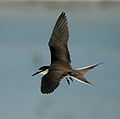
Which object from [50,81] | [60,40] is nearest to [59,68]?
[50,81]

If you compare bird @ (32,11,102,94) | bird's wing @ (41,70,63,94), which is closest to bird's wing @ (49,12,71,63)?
bird @ (32,11,102,94)

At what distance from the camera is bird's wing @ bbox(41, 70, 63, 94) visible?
267 cm

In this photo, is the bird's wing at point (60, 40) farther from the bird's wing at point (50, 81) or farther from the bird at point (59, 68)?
the bird's wing at point (50, 81)

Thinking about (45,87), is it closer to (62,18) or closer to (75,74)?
(75,74)

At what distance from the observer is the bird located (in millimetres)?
2725

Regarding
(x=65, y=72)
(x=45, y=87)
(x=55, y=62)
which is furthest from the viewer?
(x=55, y=62)

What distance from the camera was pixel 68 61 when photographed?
3.13 metres

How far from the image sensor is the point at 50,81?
8.95ft

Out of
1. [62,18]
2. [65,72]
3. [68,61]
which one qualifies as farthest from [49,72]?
[62,18]

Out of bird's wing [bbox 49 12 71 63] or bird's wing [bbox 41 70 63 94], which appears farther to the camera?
bird's wing [bbox 49 12 71 63]

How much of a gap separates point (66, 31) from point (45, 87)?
61 centimetres

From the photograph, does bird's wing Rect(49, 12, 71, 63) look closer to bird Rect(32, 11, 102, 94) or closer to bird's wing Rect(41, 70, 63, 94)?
bird Rect(32, 11, 102, 94)

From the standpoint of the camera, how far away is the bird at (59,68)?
272cm

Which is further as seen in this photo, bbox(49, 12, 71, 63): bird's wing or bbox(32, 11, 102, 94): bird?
bbox(49, 12, 71, 63): bird's wing
